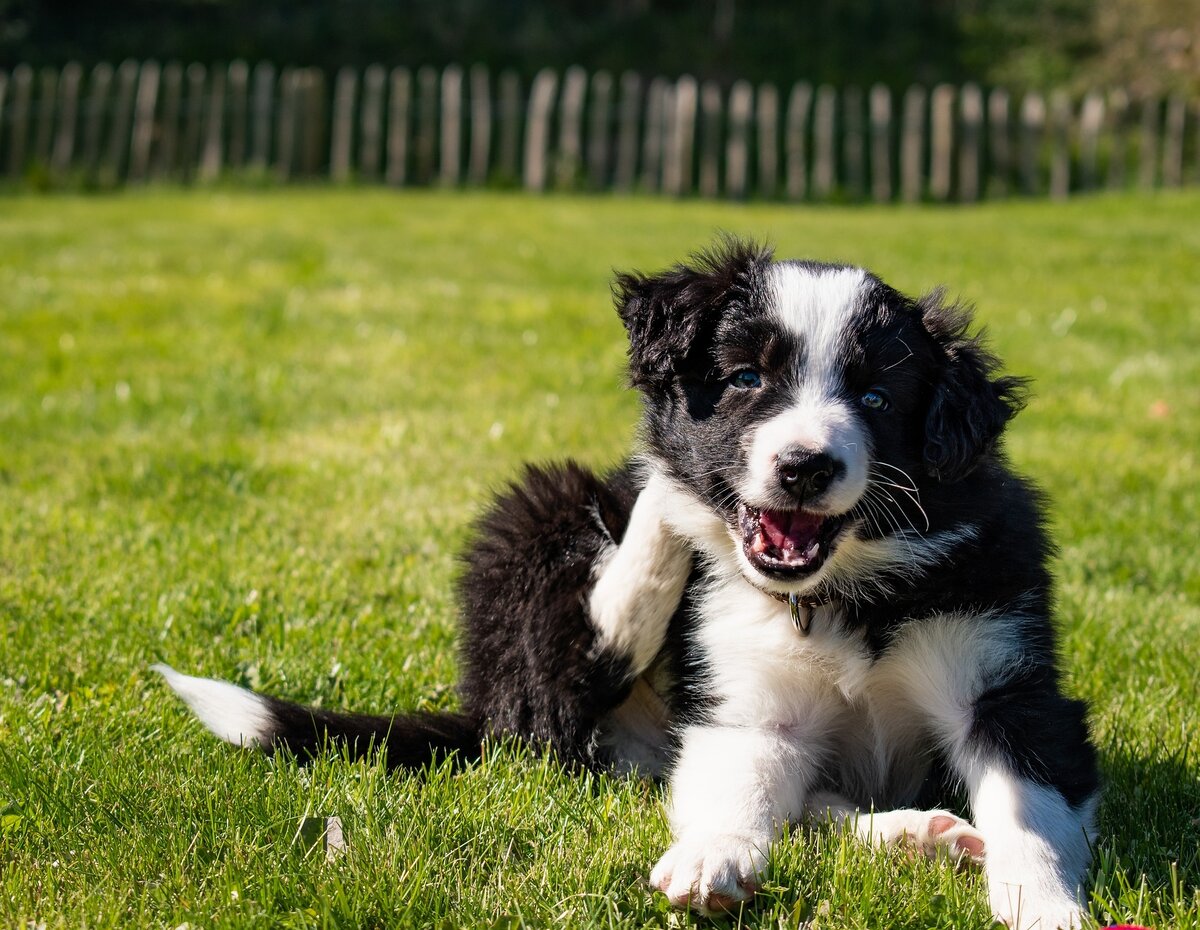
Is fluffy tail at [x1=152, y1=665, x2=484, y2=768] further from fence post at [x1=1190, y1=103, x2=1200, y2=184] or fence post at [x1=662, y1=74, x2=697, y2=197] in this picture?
fence post at [x1=1190, y1=103, x2=1200, y2=184]

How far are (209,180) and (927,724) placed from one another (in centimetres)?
1721

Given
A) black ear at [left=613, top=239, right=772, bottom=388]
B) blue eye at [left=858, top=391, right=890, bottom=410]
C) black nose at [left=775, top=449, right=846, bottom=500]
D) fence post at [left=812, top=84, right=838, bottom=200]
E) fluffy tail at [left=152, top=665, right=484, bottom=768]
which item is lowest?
fluffy tail at [left=152, top=665, right=484, bottom=768]

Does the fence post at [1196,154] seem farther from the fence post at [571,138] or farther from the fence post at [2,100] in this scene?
the fence post at [2,100]

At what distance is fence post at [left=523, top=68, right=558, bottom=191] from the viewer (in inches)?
730

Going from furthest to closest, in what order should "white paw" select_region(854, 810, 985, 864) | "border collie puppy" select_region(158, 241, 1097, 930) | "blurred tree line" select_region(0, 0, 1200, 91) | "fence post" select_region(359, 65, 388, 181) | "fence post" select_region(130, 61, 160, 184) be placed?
"blurred tree line" select_region(0, 0, 1200, 91) < "fence post" select_region(359, 65, 388, 181) < "fence post" select_region(130, 61, 160, 184) < "border collie puppy" select_region(158, 241, 1097, 930) < "white paw" select_region(854, 810, 985, 864)

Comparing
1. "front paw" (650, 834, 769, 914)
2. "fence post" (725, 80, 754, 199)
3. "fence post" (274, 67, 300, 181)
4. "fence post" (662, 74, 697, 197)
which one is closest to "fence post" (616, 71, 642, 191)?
"fence post" (662, 74, 697, 197)

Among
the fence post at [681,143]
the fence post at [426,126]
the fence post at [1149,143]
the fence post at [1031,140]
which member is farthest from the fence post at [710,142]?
the fence post at [1149,143]

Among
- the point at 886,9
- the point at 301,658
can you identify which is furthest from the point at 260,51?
the point at 301,658

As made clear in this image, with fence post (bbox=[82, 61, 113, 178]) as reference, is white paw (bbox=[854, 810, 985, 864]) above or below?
below

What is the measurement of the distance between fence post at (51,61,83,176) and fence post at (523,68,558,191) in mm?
6381

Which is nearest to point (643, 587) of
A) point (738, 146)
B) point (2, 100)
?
point (738, 146)

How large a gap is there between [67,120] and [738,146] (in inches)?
372

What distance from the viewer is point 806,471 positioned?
2.62m

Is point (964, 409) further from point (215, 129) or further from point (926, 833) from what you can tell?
point (215, 129)
